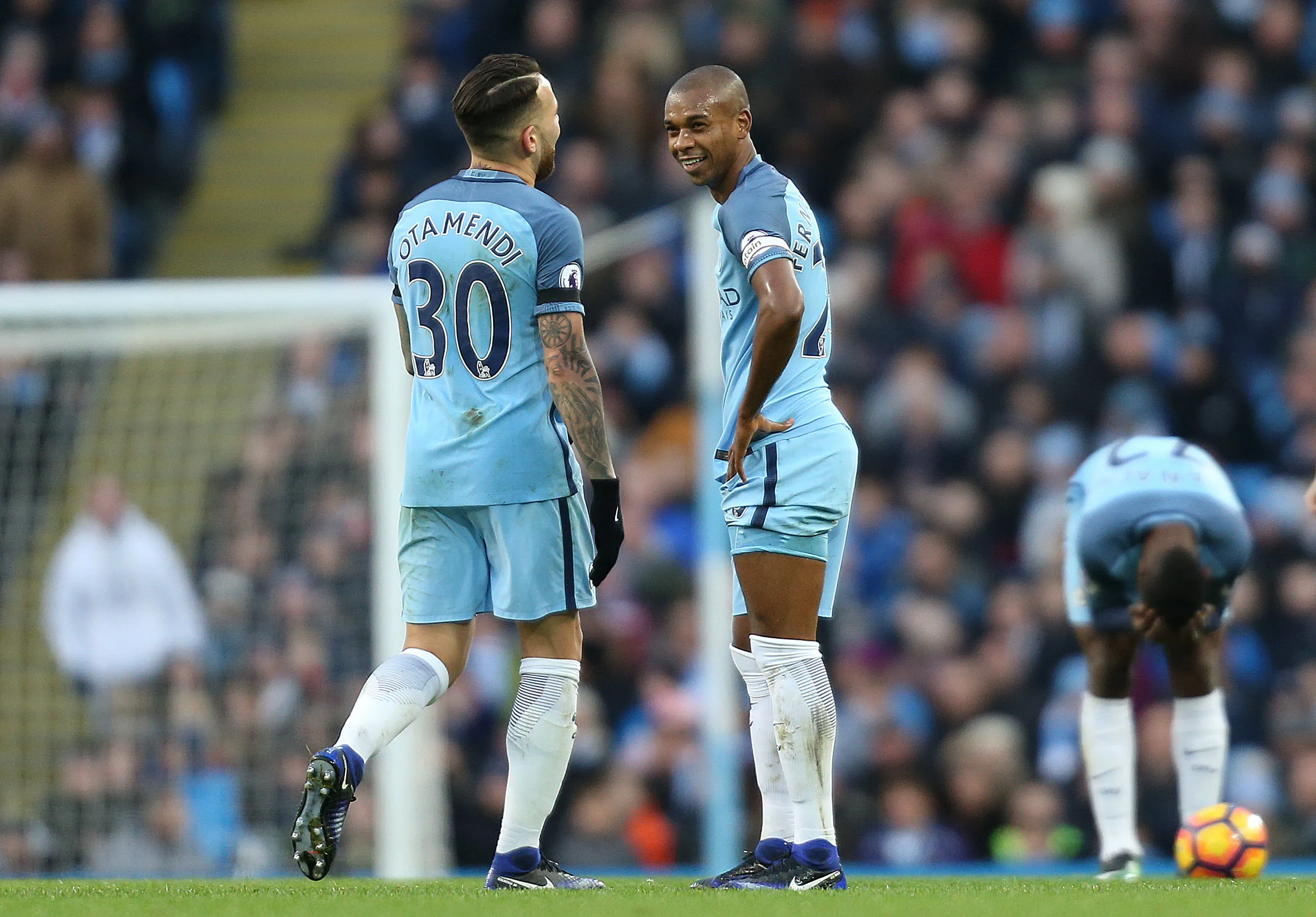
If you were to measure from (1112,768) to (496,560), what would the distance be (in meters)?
2.53

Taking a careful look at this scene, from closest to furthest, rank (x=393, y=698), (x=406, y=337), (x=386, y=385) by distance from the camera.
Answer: (x=393, y=698) < (x=406, y=337) < (x=386, y=385)

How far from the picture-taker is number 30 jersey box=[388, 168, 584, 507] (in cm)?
579

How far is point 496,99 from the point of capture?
586 centimetres

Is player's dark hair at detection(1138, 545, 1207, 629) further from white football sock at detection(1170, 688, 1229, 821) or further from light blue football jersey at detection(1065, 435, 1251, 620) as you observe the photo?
white football sock at detection(1170, 688, 1229, 821)

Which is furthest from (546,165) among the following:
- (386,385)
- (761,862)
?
(386,385)

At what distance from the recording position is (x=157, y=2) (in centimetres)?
1462

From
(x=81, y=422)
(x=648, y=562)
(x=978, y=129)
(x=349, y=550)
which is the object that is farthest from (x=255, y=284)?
(x=978, y=129)

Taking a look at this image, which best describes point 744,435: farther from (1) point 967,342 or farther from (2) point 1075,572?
(1) point 967,342

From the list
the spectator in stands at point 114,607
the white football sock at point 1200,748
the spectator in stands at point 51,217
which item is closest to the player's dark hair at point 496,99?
the white football sock at point 1200,748

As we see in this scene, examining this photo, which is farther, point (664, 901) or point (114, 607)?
point (114, 607)

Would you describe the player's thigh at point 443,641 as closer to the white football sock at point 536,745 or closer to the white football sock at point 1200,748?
the white football sock at point 536,745

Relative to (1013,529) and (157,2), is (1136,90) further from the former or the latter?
(157,2)

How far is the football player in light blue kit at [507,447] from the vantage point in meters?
5.79

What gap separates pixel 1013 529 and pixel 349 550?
3.57 metres
